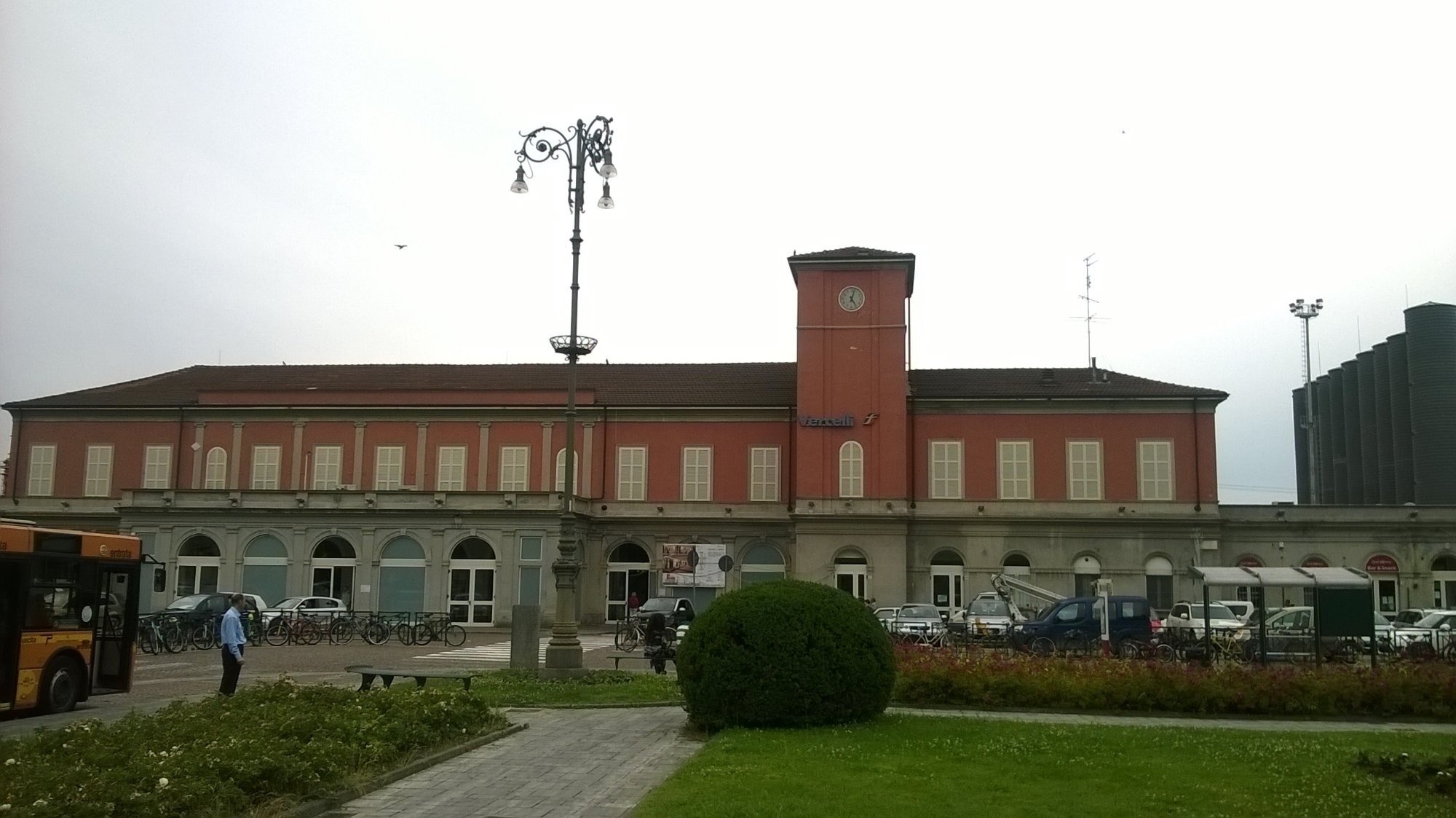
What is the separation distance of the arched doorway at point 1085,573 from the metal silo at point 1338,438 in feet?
78.1

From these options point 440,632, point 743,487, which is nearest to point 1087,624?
point 440,632

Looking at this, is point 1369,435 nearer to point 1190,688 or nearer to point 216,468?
point 1190,688

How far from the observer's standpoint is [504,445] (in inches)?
1725

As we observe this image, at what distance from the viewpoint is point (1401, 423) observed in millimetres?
49219

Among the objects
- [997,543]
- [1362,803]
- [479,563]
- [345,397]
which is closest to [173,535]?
[345,397]

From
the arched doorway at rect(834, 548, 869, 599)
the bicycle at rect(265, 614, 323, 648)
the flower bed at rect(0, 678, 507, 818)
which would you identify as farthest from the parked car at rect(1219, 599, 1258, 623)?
the flower bed at rect(0, 678, 507, 818)

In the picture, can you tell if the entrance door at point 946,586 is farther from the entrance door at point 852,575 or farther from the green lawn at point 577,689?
the green lawn at point 577,689

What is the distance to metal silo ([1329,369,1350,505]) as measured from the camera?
56781 mm

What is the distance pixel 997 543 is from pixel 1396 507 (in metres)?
13.8

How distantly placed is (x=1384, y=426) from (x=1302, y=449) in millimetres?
14021

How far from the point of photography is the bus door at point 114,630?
16.3 m

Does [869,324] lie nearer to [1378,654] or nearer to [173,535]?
[1378,654]

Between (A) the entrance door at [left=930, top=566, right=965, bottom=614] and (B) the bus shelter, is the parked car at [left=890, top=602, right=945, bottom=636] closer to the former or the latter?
(B) the bus shelter

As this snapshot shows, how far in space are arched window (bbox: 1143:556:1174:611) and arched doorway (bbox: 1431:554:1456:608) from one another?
910cm
